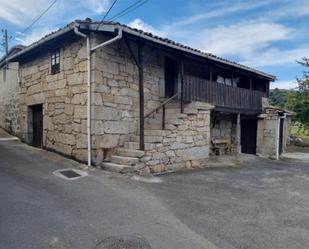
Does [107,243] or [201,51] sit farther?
[201,51]

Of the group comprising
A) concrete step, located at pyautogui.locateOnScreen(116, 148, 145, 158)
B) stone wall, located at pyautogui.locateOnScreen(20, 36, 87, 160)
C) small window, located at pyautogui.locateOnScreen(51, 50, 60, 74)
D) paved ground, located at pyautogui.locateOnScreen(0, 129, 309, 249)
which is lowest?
paved ground, located at pyautogui.locateOnScreen(0, 129, 309, 249)

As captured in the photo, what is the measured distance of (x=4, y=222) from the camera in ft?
12.8

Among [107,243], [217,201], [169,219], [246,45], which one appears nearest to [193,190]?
[217,201]

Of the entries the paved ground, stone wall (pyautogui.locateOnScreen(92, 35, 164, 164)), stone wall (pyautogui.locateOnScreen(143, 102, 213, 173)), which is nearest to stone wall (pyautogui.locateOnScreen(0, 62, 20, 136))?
the paved ground

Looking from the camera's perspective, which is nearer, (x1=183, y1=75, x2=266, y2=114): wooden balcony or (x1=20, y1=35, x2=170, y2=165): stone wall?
(x1=20, y1=35, x2=170, y2=165): stone wall

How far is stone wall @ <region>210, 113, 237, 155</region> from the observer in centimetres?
1330

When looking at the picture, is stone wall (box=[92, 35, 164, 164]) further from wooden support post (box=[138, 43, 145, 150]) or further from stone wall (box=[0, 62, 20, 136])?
stone wall (box=[0, 62, 20, 136])

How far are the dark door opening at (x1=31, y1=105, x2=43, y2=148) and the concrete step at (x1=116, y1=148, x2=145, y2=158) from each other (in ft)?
12.8

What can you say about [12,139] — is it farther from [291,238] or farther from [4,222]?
[291,238]

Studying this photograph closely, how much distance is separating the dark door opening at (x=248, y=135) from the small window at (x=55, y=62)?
10170 millimetres

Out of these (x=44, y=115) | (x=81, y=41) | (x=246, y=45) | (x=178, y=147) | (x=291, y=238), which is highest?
(x=246, y=45)

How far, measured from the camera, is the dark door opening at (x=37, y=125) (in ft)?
34.1

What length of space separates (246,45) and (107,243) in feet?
51.7

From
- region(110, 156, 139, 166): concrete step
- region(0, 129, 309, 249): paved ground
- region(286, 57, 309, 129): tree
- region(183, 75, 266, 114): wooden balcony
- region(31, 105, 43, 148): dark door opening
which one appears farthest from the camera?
region(286, 57, 309, 129): tree
